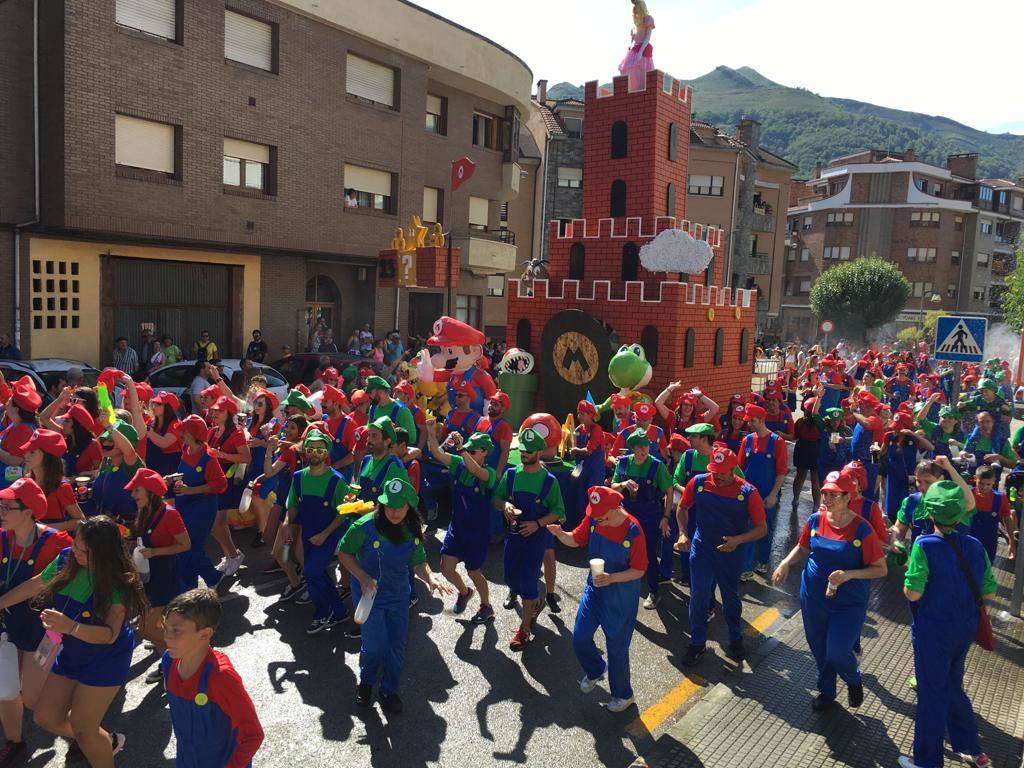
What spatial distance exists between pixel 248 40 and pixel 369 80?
414 cm

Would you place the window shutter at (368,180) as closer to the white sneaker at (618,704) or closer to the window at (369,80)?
the window at (369,80)

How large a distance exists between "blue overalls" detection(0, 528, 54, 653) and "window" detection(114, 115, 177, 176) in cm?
1555

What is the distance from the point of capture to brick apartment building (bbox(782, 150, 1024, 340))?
61969 mm

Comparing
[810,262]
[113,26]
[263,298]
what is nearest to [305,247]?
[263,298]

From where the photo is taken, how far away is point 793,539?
1030 cm

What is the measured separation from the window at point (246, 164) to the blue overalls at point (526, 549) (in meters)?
16.3

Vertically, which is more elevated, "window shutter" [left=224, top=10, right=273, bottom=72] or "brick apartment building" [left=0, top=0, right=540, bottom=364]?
"window shutter" [left=224, top=10, right=273, bottom=72]

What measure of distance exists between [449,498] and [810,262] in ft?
202

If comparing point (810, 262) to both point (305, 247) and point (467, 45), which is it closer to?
point (467, 45)

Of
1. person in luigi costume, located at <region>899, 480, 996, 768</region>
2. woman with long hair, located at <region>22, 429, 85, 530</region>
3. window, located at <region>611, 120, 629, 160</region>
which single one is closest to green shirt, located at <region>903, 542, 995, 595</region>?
person in luigi costume, located at <region>899, 480, 996, 768</region>

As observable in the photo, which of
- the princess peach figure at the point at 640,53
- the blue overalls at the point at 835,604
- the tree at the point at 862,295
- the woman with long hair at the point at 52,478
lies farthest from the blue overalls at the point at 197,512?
the tree at the point at 862,295

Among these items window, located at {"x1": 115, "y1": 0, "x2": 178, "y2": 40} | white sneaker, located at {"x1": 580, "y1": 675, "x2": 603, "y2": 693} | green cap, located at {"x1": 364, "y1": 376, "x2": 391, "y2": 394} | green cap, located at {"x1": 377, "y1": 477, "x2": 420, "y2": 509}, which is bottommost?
white sneaker, located at {"x1": 580, "y1": 675, "x2": 603, "y2": 693}

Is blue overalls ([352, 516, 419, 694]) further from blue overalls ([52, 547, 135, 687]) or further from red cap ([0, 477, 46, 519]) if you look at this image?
red cap ([0, 477, 46, 519])

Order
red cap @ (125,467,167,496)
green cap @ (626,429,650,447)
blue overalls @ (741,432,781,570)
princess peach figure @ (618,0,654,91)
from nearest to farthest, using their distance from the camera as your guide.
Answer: red cap @ (125,467,167,496) < green cap @ (626,429,650,447) < blue overalls @ (741,432,781,570) < princess peach figure @ (618,0,654,91)
